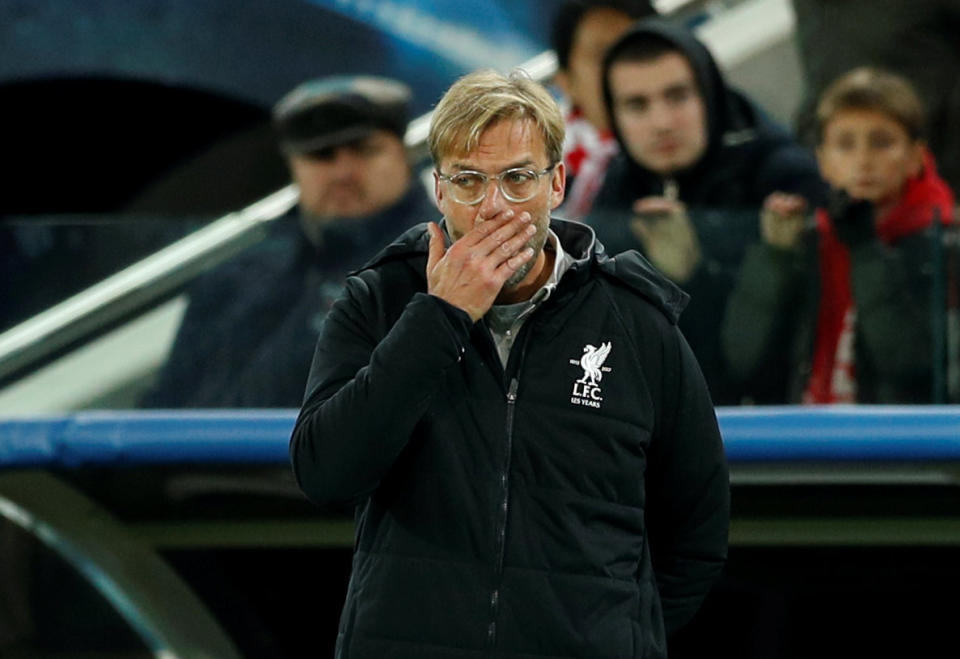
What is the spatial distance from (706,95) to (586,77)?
22.1 inches

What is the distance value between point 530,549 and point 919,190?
2506 millimetres

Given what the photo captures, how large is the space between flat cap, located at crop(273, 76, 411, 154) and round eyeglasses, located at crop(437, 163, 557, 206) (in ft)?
8.50

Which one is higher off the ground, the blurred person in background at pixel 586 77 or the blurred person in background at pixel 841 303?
the blurred person in background at pixel 586 77

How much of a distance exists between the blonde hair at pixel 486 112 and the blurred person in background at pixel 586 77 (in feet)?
7.97

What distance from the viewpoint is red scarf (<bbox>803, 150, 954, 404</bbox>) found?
13.4 feet

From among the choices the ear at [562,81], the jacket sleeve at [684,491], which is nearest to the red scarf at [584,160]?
the ear at [562,81]

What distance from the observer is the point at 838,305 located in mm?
4098

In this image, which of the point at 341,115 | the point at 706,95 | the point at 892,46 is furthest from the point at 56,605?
the point at 892,46

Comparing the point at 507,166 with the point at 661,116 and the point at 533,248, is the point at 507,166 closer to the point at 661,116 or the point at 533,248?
the point at 533,248

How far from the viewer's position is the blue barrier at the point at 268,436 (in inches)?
144

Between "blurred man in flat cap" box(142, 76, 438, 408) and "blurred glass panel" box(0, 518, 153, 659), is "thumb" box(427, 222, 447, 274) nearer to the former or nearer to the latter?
"blurred man in flat cap" box(142, 76, 438, 408)

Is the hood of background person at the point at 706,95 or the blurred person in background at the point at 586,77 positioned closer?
the hood of background person at the point at 706,95

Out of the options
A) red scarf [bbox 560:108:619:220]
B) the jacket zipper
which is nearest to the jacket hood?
the jacket zipper

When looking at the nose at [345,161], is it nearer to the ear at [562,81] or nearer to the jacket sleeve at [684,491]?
the ear at [562,81]
